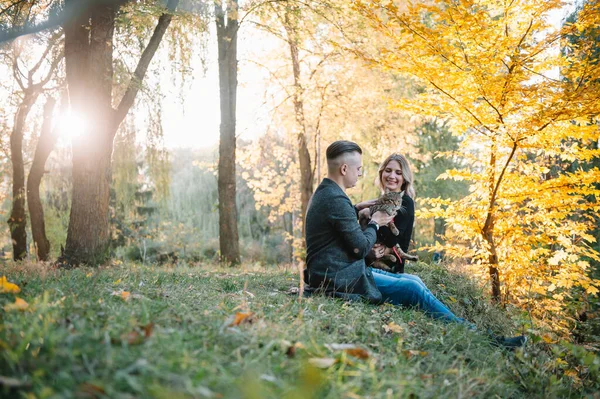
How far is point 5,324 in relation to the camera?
1.88m

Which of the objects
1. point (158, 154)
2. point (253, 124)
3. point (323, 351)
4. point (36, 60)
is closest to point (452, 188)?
point (253, 124)

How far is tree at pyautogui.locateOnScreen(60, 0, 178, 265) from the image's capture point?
21.4 ft

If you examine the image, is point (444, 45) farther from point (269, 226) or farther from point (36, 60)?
point (269, 226)

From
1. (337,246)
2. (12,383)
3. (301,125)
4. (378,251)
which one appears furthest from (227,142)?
(12,383)

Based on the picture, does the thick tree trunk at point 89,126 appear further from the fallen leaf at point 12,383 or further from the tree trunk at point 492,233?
the tree trunk at point 492,233

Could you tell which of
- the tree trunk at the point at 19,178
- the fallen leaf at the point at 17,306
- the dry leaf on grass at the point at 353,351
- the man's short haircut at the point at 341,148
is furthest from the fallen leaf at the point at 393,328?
the tree trunk at the point at 19,178

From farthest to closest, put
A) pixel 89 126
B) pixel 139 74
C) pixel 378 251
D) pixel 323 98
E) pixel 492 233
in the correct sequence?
pixel 323 98
pixel 139 74
pixel 89 126
pixel 492 233
pixel 378 251

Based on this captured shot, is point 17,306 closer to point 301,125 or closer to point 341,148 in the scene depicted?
point 341,148

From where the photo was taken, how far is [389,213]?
4.18m

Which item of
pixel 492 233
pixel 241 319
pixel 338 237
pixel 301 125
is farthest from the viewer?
pixel 301 125

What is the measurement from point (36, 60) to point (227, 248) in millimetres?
7788

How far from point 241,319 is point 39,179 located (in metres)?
12.2

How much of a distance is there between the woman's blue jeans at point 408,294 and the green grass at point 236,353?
0.87 feet

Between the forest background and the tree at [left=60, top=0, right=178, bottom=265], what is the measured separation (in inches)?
1.4
